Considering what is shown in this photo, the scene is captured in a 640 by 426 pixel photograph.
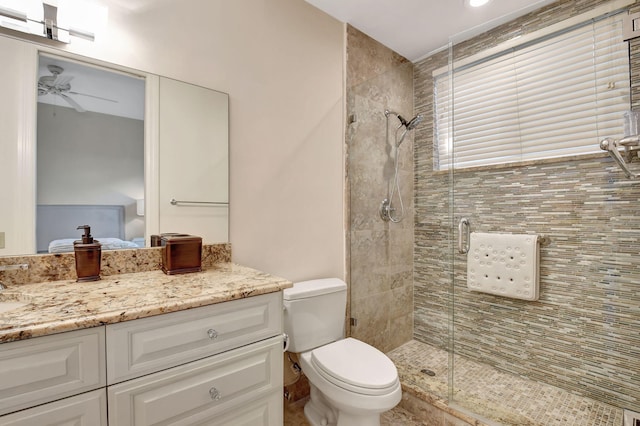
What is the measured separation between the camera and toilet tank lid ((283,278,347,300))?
1.65 meters

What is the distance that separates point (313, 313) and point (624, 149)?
1870 mm

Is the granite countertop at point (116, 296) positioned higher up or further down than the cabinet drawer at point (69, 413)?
higher up

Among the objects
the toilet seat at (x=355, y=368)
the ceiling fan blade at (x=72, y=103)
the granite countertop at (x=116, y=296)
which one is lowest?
the toilet seat at (x=355, y=368)

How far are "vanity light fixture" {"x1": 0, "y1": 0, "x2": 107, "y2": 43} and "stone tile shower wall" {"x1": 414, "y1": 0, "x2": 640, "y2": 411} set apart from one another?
2.09 metres

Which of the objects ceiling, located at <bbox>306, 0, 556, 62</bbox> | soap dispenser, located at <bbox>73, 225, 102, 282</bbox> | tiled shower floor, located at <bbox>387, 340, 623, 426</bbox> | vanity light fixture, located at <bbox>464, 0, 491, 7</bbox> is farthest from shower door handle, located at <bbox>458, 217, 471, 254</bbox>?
soap dispenser, located at <bbox>73, 225, 102, 282</bbox>

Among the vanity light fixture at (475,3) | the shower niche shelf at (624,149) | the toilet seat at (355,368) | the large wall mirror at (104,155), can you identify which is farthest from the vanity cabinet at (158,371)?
the vanity light fixture at (475,3)

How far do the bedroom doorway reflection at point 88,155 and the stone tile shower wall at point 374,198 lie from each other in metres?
1.35

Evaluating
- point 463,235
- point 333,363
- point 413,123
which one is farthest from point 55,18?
point 463,235

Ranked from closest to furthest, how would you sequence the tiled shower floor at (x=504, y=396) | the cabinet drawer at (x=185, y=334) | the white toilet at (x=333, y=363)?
the cabinet drawer at (x=185, y=334)
the white toilet at (x=333, y=363)
the tiled shower floor at (x=504, y=396)

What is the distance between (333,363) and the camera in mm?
1521

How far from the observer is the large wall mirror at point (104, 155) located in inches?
45.0

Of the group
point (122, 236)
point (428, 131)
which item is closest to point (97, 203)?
point (122, 236)

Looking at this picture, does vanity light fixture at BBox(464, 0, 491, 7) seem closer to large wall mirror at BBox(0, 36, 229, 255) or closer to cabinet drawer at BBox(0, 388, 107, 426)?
large wall mirror at BBox(0, 36, 229, 255)

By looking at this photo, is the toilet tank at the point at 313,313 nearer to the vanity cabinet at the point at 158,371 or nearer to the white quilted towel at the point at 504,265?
the vanity cabinet at the point at 158,371
